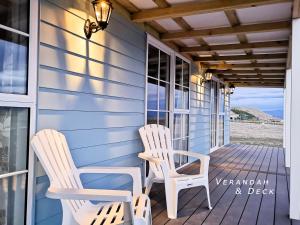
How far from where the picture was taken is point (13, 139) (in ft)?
6.02

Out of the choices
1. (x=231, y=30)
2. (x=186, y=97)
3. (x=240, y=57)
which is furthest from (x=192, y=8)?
(x=240, y=57)

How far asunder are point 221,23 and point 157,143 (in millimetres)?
1816

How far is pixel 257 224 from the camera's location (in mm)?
2633

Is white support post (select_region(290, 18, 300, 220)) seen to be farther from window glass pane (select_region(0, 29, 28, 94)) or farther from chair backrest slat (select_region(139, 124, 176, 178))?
window glass pane (select_region(0, 29, 28, 94))

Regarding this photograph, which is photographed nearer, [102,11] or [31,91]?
[31,91]

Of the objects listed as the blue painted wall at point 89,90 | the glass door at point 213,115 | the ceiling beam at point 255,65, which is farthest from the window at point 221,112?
the blue painted wall at point 89,90

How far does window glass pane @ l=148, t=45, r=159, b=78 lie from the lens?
3.86 m

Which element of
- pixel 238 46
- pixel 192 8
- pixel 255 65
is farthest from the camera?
pixel 255 65

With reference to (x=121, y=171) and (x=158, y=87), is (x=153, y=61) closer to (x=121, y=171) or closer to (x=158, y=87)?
(x=158, y=87)

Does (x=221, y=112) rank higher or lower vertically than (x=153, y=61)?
lower

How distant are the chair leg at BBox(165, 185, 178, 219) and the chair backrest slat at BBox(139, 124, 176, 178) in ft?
1.48

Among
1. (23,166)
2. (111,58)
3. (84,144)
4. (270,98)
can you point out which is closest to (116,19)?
(111,58)

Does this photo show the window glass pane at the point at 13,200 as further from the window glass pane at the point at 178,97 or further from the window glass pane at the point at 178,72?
the window glass pane at the point at 178,72

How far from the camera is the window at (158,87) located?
3895mm
